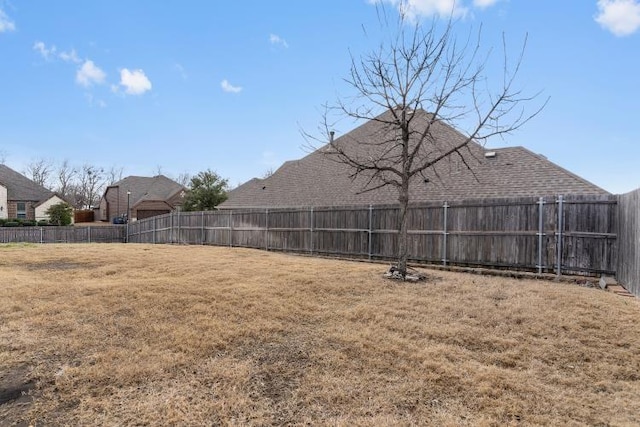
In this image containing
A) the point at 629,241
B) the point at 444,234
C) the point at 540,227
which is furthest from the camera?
the point at 444,234

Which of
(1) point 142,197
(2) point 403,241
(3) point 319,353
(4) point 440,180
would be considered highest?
(1) point 142,197

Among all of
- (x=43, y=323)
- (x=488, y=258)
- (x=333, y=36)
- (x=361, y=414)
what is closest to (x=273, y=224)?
(x=333, y=36)

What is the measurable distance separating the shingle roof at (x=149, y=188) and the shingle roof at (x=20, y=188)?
7744 mm

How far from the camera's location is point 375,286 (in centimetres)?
681

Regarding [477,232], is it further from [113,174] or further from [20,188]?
[113,174]

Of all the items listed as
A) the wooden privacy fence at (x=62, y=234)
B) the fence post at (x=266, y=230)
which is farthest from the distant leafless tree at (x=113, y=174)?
the fence post at (x=266, y=230)

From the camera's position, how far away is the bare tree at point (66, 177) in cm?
5828

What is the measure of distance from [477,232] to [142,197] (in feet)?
137

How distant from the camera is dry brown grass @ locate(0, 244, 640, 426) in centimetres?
289

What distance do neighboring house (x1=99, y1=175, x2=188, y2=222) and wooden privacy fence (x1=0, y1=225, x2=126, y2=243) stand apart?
40.9 ft

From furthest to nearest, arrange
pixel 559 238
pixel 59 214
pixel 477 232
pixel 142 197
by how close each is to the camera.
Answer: pixel 142 197 → pixel 59 214 → pixel 477 232 → pixel 559 238

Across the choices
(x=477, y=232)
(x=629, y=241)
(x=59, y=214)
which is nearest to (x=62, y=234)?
(x=59, y=214)

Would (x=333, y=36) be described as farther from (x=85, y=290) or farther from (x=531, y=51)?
(x=85, y=290)

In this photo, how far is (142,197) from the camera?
141ft
